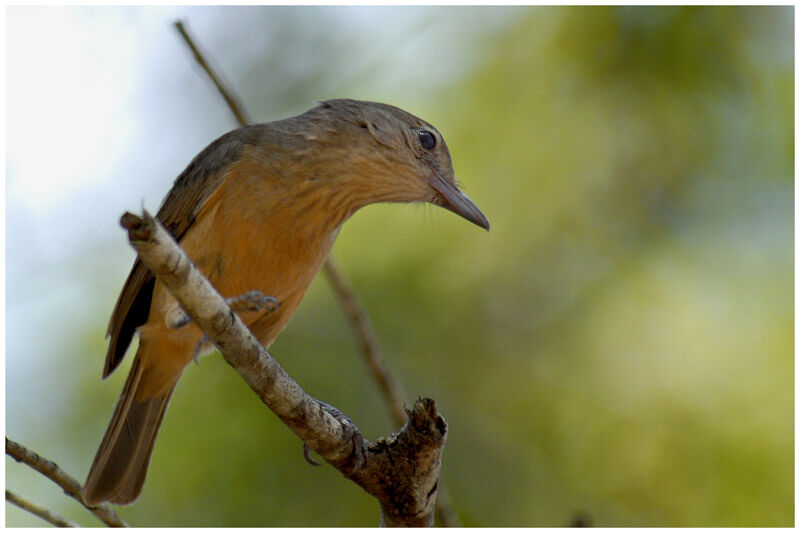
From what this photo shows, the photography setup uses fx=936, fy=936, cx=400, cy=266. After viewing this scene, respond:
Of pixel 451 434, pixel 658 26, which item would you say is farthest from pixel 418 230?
pixel 658 26

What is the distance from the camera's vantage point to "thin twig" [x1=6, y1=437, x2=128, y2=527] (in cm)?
329

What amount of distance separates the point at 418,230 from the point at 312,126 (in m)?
1.83

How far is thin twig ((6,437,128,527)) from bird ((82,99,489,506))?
28cm

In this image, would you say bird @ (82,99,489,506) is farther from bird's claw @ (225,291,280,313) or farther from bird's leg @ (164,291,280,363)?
bird's claw @ (225,291,280,313)

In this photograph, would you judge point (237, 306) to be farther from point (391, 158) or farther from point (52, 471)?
point (391, 158)

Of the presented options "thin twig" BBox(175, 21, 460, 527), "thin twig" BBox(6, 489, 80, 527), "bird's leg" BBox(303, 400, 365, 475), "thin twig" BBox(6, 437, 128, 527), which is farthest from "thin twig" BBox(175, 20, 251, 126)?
"thin twig" BBox(6, 489, 80, 527)

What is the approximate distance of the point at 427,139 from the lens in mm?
4641

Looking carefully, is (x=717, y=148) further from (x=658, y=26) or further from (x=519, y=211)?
(x=519, y=211)

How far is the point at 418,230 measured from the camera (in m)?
6.22

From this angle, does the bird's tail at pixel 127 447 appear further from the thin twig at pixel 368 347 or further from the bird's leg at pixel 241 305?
the thin twig at pixel 368 347

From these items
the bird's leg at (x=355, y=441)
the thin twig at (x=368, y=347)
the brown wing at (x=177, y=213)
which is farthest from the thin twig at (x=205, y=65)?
the bird's leg at (x=355, y=441)

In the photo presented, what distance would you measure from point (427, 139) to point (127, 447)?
2148 millimetres

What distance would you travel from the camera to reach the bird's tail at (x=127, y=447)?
4613 millimetres

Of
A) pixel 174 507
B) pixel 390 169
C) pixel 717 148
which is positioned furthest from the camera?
pixel 717 148
